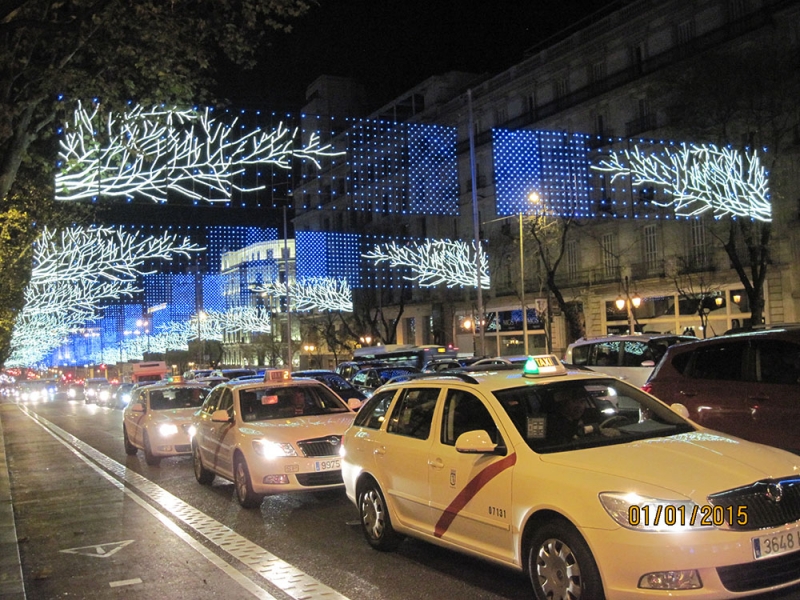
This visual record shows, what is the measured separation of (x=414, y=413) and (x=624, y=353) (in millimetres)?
10027

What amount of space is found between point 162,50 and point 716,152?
18.3 m

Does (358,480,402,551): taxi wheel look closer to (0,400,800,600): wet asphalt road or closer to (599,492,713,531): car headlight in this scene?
(0,400,800,600): wet asphalt road

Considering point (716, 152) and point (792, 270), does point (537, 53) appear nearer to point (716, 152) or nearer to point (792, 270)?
point (792, 270)

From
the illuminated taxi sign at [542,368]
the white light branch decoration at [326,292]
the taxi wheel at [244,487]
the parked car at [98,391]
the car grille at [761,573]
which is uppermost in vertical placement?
the white light branch decoration at [326,292]

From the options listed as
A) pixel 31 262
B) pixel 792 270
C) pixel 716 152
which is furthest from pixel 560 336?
pixel 31 262

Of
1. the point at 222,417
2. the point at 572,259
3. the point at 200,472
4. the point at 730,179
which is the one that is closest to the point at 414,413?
the point at 222,417

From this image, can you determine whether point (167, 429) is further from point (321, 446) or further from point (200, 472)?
point (321, 446)

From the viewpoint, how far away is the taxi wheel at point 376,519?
719cm

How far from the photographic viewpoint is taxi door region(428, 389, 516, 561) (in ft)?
18.4

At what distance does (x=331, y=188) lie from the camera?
57.5 m

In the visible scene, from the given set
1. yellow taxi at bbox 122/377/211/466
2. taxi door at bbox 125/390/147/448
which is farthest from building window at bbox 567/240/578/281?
taxi door at bbox 125/390/147/448

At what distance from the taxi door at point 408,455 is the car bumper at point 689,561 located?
2.15 metres

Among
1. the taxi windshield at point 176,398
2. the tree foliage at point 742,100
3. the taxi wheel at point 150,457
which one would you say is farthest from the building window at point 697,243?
the taxi wheel at point 150,457

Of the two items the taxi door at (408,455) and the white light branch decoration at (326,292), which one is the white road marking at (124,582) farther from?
the white light branch decoration at (326,292)
